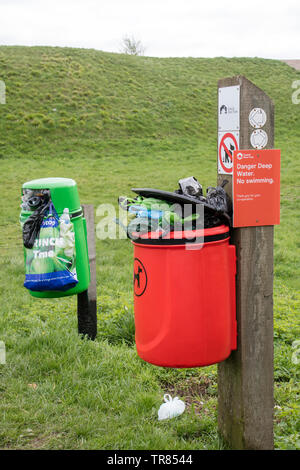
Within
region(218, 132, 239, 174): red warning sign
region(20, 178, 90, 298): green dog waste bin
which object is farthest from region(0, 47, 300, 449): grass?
region(218, 132, 239, 174): red warning sign

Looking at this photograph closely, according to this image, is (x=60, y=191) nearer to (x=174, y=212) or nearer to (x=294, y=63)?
(x=174, y=212)

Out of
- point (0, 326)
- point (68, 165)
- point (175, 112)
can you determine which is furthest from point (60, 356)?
point (175, 112)

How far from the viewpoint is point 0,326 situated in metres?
4.60

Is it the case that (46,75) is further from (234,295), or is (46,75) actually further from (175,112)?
(234,295)

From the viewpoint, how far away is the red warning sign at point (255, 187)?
2.48 m

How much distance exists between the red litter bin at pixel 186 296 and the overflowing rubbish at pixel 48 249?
1.09 meters

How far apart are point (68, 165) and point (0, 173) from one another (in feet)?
7.66

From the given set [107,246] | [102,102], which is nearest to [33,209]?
[107,246]

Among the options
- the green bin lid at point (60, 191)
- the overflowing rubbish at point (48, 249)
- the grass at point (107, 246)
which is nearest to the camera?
the grass at point (107, 246)

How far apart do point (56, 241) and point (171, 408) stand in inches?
49.9

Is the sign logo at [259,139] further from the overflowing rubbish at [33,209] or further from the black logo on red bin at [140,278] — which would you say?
the overflowing rubbish at [33,209]

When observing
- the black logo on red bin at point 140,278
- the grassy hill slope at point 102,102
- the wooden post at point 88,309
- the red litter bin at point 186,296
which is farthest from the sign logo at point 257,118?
the grassy hill slope at point 102,102

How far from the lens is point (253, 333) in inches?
103

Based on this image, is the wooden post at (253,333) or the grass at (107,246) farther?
the grass at (107,246)
